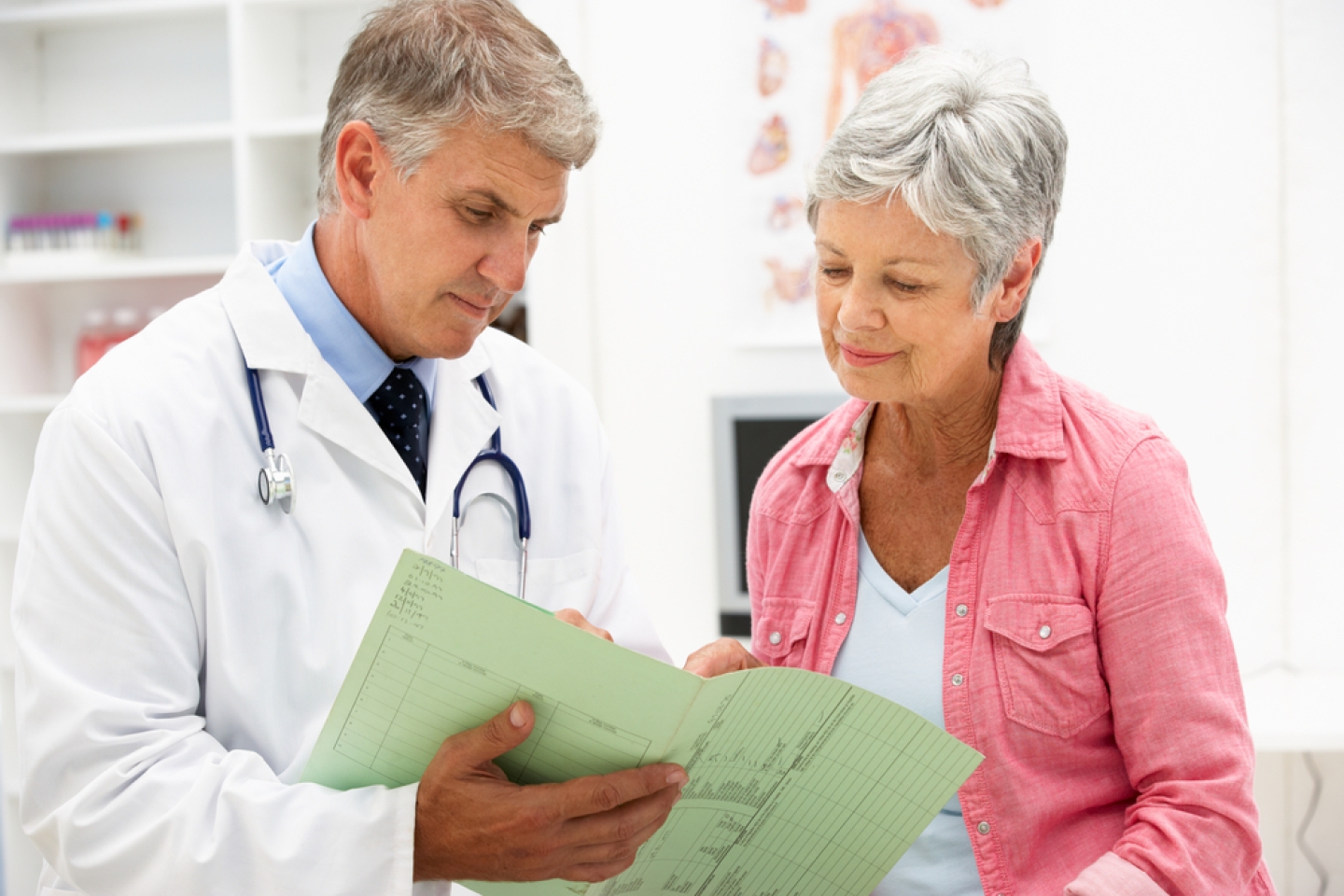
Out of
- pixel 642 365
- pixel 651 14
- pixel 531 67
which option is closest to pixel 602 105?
pixel 651 14

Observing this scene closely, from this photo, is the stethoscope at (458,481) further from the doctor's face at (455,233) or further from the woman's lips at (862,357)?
the woman's lips at (862,357)

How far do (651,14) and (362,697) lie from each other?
2.37 metres

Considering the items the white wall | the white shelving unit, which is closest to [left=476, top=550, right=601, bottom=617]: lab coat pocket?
the white wall

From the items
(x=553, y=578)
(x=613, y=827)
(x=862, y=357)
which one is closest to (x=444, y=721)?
(x=613, y=827)

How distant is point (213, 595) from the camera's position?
3.53 feet

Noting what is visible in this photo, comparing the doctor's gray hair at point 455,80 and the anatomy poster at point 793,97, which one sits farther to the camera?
the anatomy poster at point 793,97

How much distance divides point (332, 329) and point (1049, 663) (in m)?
0.82

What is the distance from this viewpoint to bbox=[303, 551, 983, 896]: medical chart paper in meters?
0.86

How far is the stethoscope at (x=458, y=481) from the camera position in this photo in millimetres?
1122

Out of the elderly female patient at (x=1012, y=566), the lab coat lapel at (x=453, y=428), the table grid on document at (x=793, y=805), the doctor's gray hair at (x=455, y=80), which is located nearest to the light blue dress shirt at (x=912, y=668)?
the elderly female patient at (x=1012, y=566)

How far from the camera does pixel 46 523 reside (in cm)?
104

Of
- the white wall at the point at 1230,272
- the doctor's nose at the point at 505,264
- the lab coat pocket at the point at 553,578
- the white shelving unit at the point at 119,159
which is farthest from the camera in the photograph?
the white shelving unit at the point at 119,159

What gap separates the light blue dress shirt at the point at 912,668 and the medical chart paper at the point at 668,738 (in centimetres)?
10

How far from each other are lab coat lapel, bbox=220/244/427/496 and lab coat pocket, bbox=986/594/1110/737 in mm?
634
